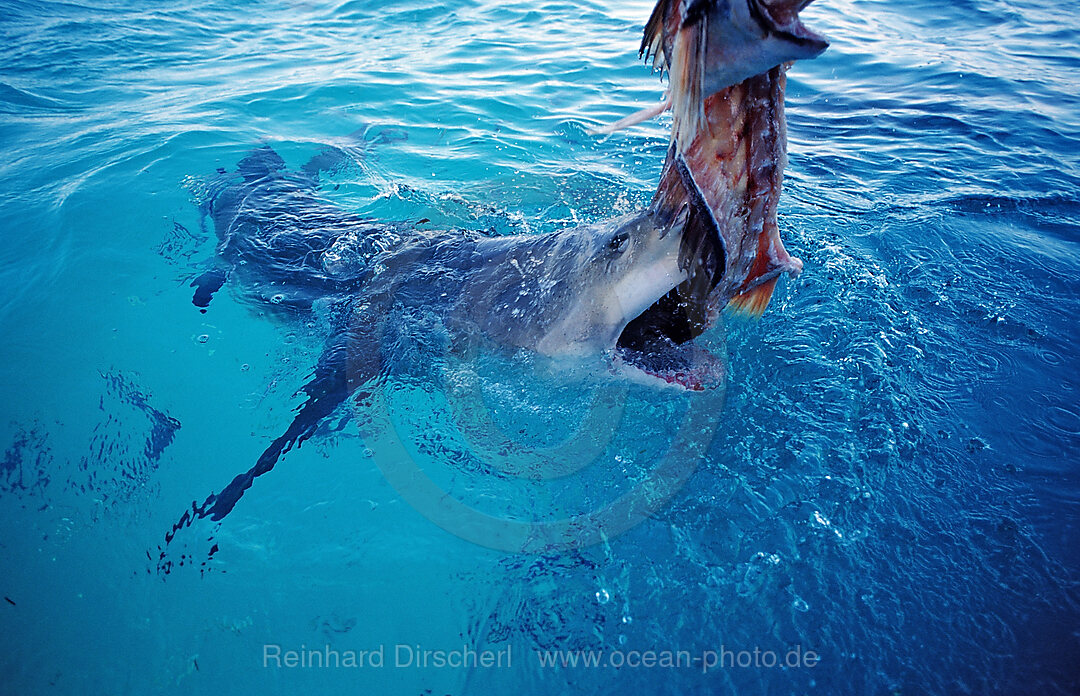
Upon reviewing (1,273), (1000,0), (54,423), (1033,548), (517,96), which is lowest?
(1033,548)

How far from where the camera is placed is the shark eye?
8.03 feet

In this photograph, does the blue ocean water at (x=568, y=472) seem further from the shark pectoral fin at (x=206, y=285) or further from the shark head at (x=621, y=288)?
the shark head at (x=621, y=288)

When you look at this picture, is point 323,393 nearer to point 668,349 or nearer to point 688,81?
point 668,349

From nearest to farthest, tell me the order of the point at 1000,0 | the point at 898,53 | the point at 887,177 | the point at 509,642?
the point at 509,642, the point at 887,177, the point at 898,53, the point at 1000,0

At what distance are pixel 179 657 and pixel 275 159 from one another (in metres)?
4.48

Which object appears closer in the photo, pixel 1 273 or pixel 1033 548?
pixel 1033 548

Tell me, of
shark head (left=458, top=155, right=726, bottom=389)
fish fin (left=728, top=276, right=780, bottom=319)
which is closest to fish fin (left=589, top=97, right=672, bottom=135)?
shark head (left=458, top=155, right=726, bottom=389)

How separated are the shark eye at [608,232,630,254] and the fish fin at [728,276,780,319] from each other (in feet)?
1.56

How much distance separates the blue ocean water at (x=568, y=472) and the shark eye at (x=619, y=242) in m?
0.65

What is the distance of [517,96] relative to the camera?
24.1 ft

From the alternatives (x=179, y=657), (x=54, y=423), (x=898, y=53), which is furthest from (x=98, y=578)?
(x=898, y=53)

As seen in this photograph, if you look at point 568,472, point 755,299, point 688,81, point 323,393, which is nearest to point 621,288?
point 755,299

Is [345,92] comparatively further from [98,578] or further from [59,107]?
[98,578]

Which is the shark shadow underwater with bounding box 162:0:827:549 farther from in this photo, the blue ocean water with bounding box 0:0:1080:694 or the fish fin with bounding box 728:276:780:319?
the blue ocean water with bounding box 0:0:1080:694
